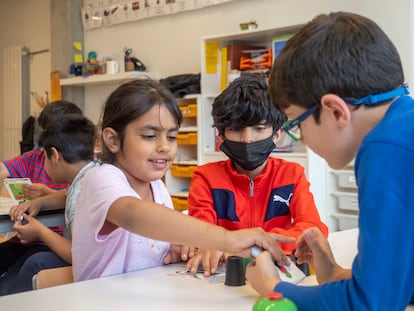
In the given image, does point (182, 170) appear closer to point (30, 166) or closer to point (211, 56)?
point (211, 56)

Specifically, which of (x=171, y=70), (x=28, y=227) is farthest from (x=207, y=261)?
(x=171, y=70)

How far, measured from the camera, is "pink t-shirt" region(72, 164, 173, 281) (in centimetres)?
131

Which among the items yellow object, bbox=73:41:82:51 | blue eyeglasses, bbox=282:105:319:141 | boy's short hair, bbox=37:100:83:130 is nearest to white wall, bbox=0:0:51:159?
yellow object, bbox=73:41:82:51

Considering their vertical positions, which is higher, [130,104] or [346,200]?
[130,104]

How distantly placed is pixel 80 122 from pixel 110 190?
1.31 m

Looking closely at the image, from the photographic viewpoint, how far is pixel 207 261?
133 centimetres

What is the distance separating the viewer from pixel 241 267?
1181 mm

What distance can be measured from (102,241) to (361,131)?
0.77 metres

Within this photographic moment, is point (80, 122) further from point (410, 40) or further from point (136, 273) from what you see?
point (410, 40)

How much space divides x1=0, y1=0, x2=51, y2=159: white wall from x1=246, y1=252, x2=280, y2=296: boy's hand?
6262 mm

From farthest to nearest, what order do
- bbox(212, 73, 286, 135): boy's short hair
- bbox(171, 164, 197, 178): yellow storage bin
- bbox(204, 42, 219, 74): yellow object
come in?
bbox(171, 164, 197, 178): yellow storage bin
bbox(204, 42, 219, 74): yellow object
bbox(212, 73, 286, 135): boy's short hair

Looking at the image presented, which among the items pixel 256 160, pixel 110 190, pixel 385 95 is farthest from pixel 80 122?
pixel 385 95

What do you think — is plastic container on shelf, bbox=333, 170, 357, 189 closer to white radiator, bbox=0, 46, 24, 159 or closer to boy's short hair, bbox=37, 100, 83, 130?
boy's short hair, bbox=37, 100, 83, 130

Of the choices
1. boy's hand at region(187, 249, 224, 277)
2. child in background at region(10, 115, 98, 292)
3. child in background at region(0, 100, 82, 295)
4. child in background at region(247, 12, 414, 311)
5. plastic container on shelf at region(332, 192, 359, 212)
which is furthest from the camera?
plastic container on shelf at region(332, 192, 359, 212)
